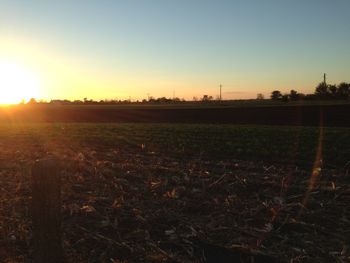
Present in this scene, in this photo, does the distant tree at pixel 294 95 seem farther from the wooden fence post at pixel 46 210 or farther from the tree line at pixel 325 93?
the wooden fence post at pixel 46 210

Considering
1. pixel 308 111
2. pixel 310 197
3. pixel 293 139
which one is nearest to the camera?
pixel 310 197

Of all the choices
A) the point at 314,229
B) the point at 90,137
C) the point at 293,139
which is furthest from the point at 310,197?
the point at 90,137

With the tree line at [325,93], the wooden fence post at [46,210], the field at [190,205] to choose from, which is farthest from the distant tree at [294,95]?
the wooden fence post at [46,210]

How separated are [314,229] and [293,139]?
42.3ft

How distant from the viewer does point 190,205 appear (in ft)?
29.3

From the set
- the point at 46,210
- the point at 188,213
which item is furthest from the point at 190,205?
the point at 46,210

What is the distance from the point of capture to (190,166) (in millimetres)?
13375

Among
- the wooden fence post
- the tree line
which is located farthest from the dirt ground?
the tree line

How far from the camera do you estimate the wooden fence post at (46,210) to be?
Answer: 194 inches

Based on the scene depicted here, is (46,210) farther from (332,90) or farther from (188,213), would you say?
(332,90)

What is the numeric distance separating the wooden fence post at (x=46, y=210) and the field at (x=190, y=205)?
115 cm

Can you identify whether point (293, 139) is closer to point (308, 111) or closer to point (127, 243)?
point (127, 243)

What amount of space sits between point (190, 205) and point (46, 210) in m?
4.20

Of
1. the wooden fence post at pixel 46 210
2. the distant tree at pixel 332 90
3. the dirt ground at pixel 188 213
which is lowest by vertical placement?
the dirt ground at pixel 188 213
